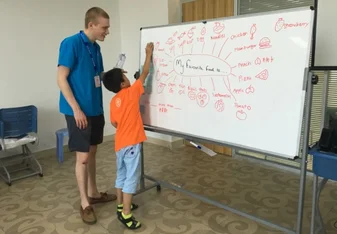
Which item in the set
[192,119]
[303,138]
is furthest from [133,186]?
[303,138]

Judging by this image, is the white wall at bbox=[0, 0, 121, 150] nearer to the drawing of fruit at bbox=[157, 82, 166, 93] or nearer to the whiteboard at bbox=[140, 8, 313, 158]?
the whiteboard at bbox=[140, 8, 313, 158]

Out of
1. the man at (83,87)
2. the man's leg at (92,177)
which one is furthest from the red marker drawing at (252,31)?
the man's leg at (92,177)

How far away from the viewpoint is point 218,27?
6.69ft

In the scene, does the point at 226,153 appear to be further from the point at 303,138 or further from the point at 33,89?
the point at 33,89

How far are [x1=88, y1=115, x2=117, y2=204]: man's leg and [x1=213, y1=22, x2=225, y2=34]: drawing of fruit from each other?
1.17 metres

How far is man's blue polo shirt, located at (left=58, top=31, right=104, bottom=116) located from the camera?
7.23 ft

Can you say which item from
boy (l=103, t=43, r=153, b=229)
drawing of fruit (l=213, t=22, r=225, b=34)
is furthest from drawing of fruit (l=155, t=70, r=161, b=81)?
drawing of fruit (l=213, t=22, r=225, b=34)

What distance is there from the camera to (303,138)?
170 cm

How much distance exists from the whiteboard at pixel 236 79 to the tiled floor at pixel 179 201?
73cm

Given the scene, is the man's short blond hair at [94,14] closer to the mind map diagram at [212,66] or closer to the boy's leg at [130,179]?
the mind map diagram at [212,66]

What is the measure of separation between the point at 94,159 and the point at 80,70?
857 millimetres

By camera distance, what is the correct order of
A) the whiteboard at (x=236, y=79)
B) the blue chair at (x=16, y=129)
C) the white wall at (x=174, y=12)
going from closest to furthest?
1. the whiteboard at (x=236, y=79)
2. the blue chair at (x=16, y=129)
3. the white wall at (x=174, y=12)

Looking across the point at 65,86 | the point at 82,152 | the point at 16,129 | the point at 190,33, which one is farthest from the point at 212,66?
the point at 16,129

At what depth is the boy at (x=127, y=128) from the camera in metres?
2.20
